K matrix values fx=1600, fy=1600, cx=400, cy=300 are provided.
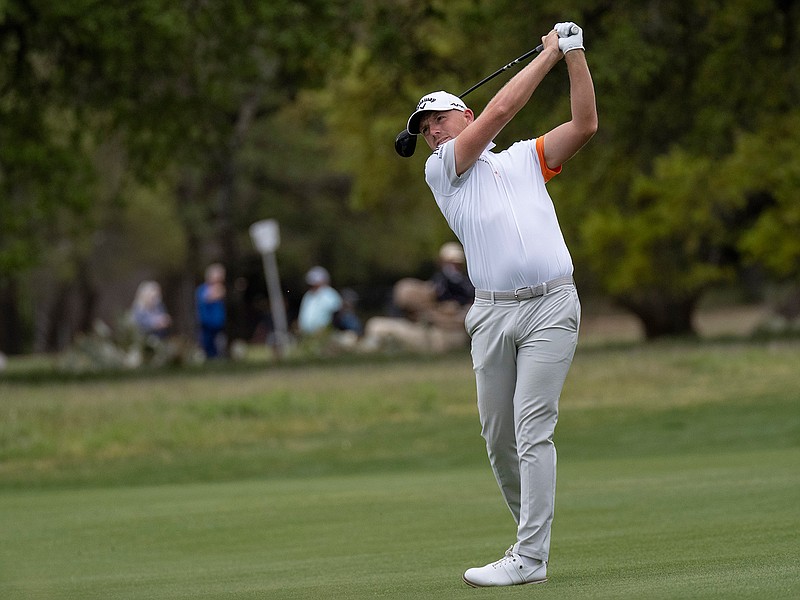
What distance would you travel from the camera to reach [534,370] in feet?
22.1

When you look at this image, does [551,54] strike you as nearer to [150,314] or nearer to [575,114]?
[575,114]

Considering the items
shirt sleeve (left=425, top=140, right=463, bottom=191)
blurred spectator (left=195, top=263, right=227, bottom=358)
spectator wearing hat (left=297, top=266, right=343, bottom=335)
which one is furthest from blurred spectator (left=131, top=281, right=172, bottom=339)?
shirt sleeve (left=425, top=140, right=463, bottom=191)

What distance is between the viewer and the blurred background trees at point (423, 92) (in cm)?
2258

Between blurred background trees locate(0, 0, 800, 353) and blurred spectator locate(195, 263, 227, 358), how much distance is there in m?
2.27

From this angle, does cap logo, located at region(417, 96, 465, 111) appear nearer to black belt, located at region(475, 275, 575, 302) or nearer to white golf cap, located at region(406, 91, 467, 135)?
white golf cap, located at region(406, 91, 467, 135)

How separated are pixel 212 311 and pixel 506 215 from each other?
976 inches

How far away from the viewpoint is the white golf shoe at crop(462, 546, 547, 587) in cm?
665

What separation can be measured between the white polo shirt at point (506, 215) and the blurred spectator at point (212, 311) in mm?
24254

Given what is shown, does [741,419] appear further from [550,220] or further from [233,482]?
[550,220]

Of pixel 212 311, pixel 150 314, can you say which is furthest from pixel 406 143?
pixel 150 314

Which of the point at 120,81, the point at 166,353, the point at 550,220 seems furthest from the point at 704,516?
the point at 166,353

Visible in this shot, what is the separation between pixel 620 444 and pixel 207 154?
13588 mm

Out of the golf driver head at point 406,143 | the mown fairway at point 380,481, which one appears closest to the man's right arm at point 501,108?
the golf driver head at point 406,143

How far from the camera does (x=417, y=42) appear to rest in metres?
24.7
